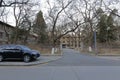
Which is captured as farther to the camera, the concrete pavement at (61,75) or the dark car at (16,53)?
the dark car at (16,53)

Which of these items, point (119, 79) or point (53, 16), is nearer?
point (119, 79)

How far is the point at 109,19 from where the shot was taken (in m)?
65.5

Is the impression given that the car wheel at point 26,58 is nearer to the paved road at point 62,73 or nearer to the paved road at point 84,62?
the paved road at point 84,62

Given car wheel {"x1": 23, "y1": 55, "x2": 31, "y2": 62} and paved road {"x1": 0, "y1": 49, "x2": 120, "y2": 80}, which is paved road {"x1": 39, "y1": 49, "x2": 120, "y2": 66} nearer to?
car wheel {"x1": 23, "y1": 55, "x2": 31, "y2": 62}

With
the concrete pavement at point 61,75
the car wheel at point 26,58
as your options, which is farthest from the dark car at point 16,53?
the concrete pavement at point 61,75

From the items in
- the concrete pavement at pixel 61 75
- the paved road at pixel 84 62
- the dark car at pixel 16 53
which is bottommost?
the concrete pavement at pixel 61 75

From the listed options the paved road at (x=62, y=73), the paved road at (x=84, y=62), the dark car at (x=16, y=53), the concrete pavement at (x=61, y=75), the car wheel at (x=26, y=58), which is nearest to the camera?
the concrete pavement at (x=61, y=75)

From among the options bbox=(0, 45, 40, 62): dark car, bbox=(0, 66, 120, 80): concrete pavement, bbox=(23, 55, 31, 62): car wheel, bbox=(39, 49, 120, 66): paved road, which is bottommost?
bbox=(0, 66, 120, 80): concrete pavement

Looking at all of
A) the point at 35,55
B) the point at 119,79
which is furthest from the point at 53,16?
the point at 119,79

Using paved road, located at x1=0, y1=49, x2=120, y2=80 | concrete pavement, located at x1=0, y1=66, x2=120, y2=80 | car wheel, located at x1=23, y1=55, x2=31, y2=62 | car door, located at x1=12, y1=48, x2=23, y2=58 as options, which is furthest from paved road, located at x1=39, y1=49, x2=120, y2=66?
concrete pavement, located at x1=0, y1=66, x2=120, y2=80

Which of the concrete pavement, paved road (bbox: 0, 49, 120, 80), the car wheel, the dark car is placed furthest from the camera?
the dark car

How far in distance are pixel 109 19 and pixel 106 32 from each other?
146 inches

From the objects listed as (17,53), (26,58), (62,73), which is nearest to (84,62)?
(26,58)

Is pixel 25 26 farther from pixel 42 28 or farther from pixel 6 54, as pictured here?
pixel 6 54
